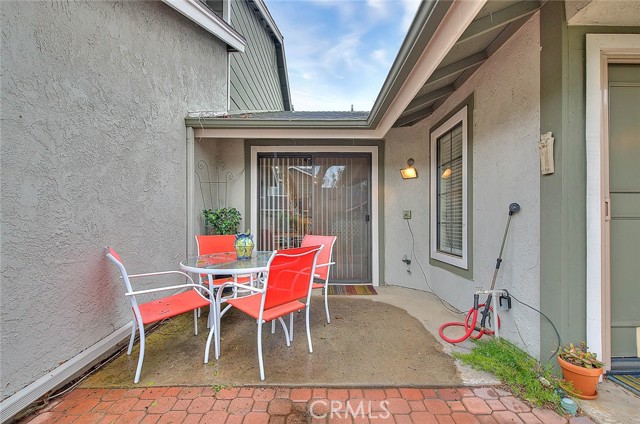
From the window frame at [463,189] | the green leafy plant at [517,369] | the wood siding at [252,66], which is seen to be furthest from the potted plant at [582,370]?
the wood siding at [252,66]

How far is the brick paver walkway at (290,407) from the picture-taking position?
4.79ft

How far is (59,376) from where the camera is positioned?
168cm

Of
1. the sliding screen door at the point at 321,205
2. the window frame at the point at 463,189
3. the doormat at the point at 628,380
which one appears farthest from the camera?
the sliding screen door at the point at 321,205

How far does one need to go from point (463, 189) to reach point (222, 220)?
3.27m

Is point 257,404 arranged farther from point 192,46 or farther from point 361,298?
point 192,46

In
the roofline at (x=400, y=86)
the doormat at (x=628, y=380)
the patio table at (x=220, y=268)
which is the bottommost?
the doormat at (x=628, y=380)

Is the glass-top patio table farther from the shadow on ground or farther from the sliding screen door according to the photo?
the sliding screen door

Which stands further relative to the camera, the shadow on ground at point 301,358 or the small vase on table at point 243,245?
the small vase on table at point 243,245

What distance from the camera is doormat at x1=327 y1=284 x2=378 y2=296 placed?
12.3 ft

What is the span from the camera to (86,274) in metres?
1.92

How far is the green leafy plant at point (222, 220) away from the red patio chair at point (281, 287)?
1716mm

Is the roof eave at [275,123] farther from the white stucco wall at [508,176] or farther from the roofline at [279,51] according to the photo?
the roofline at [279,51]

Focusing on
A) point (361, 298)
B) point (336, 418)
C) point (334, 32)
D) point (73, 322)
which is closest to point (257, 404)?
point (336, 418)

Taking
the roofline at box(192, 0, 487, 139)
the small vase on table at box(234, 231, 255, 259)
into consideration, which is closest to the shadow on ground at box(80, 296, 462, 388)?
the small vase on table at box(234, 231, 255, 259)
